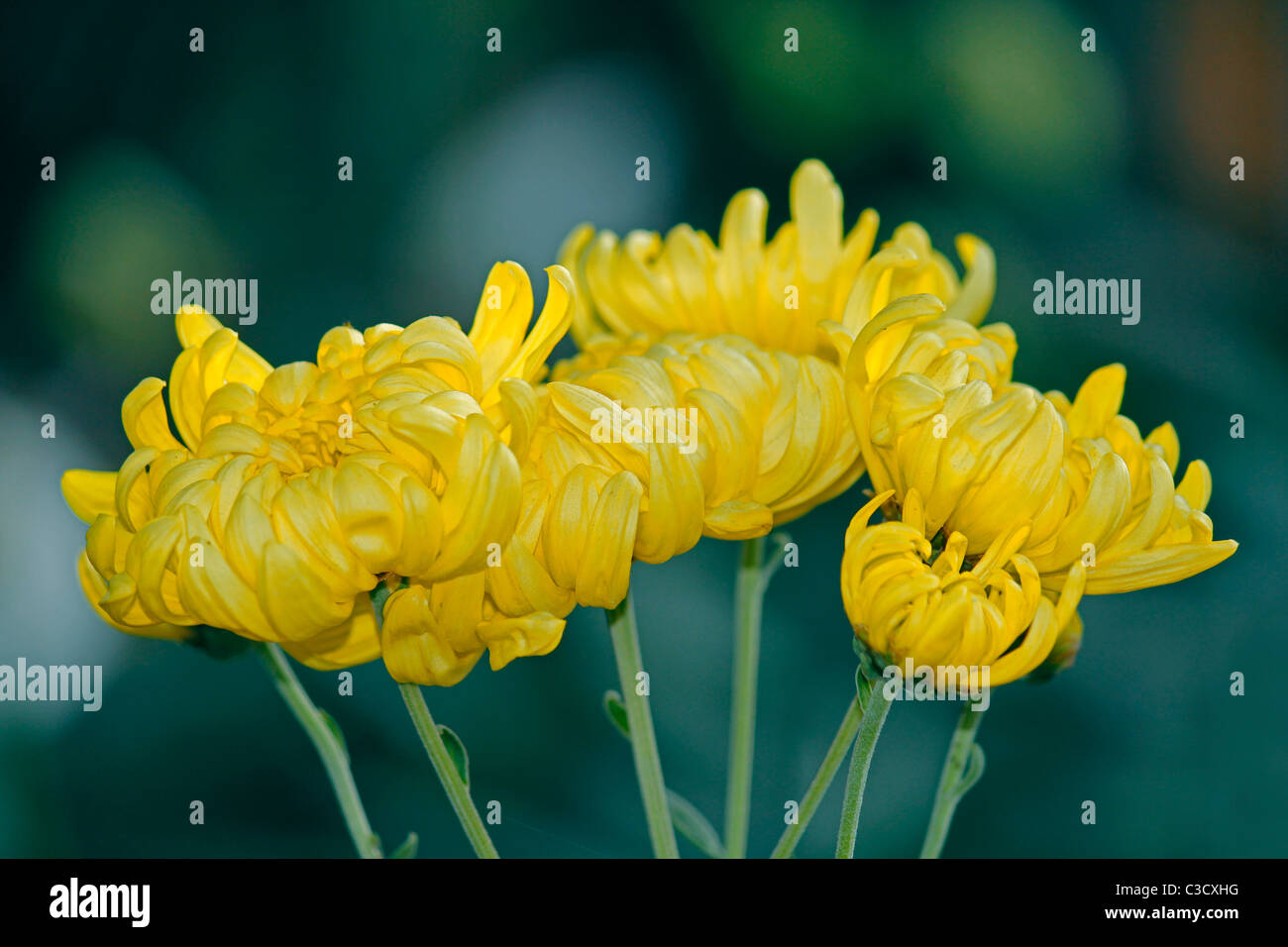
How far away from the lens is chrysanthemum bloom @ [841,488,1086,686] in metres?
0.39

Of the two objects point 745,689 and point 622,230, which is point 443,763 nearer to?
point 745,689

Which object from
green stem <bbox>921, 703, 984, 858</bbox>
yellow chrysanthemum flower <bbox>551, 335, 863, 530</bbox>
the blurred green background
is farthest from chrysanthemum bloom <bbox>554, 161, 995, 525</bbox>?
the blurred green background

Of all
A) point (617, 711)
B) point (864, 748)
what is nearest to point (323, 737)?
point (617, 711)

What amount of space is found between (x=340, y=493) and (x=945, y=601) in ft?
0.69

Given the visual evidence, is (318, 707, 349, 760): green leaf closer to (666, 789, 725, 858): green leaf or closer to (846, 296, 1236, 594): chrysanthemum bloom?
(666, 789, 725, 858): green leaf

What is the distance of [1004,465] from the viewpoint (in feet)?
1.29

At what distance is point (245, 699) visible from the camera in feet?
3.76

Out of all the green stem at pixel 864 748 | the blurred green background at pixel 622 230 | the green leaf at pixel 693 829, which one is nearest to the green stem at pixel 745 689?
the green leaf at pixel 693 829

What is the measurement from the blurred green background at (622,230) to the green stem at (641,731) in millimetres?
560

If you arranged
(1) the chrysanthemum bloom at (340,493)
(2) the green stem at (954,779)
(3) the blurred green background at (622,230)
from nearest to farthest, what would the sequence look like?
(1) the chrysanthemum bloom at (340,493)
(2) the green stem at (954,779)
(3) the blurred green background at (622,230)

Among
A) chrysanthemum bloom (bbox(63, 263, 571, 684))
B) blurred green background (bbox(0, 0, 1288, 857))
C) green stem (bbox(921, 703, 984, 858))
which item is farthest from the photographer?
blurred green background (bbox(0, 0, 1288, 857))

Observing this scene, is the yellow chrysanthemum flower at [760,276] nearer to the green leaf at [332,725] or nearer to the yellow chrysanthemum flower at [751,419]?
the yellow chrysanthemum flower at [751,419]

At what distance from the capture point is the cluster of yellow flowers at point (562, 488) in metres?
0.38
